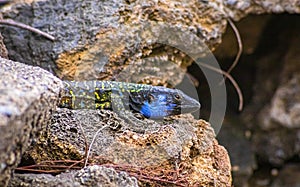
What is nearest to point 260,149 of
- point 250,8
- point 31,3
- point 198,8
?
point 250,8

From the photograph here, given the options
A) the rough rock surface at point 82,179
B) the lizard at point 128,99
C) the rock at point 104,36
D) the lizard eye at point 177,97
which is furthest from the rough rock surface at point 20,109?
the rock at point 104,36

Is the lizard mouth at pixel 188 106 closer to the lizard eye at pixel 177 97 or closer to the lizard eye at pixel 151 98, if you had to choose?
the lizard eye at pixel 177 97

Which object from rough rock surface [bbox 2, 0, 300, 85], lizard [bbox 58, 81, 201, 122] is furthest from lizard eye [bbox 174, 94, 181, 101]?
rough rock surface [bbox 2, 0, 300, 85]

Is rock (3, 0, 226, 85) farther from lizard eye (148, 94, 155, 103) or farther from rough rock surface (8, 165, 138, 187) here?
rough rock surface (8, 165, 138, 187)

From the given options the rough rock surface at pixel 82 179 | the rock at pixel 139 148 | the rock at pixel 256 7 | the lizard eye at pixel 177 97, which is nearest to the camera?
the rough rock surface at pixel 82 179

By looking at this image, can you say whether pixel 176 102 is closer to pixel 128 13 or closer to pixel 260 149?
pixel 128 13

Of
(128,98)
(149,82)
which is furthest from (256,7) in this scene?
(128,98)
